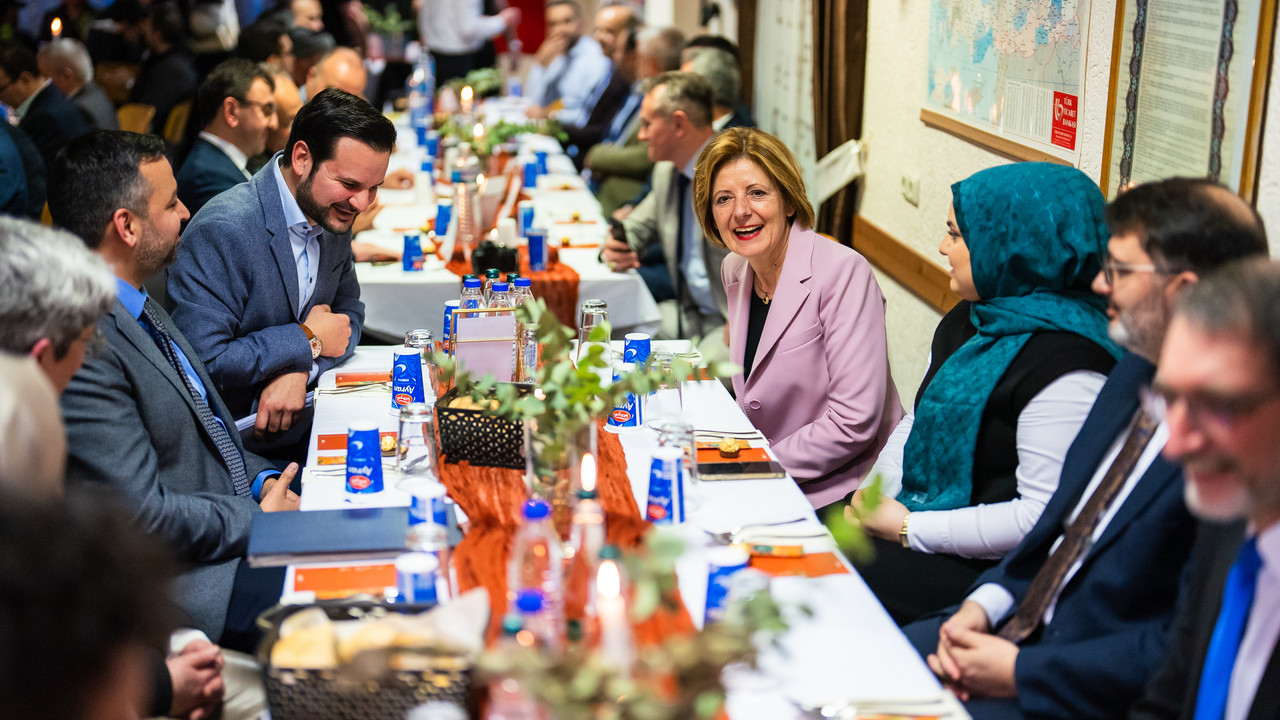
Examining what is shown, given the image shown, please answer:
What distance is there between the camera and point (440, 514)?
1.81m

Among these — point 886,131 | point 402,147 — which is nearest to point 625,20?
point 402,147

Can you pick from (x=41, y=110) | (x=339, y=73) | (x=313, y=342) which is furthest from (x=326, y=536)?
(x=339, y=73)

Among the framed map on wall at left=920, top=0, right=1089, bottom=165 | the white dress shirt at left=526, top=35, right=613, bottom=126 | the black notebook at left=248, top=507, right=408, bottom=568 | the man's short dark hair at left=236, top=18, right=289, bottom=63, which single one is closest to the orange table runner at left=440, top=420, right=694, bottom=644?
the black notebook at left=248, top=507, right=408, bottom=568

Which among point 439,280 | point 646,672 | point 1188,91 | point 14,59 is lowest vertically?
point 439,280

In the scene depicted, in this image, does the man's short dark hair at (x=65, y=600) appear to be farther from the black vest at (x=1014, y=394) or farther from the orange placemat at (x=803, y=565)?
the black vest at (x=1014, y=394)

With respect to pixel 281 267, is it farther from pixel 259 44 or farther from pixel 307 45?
pixel 307 45

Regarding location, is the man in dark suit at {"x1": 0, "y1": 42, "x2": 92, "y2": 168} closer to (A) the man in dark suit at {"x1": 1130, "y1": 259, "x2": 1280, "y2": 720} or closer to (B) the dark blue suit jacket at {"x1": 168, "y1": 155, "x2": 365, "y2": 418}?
(B) the dark blue suit jacket at {"x1": 168, "y1": 155, "x2": 365, "y2": 418}

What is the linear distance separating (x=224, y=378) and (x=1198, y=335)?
2.30m

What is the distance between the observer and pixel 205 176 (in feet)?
12.7

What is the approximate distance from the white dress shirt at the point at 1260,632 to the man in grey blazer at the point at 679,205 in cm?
298

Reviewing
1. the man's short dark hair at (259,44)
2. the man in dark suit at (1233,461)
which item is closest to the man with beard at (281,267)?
the man in dark suit at (1233,461)

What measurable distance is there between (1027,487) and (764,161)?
1.17 m

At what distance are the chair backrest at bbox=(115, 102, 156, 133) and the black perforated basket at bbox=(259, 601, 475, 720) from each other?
599 centimetres

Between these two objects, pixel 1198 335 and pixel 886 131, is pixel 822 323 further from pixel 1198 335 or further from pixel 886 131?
pixel 886 131
